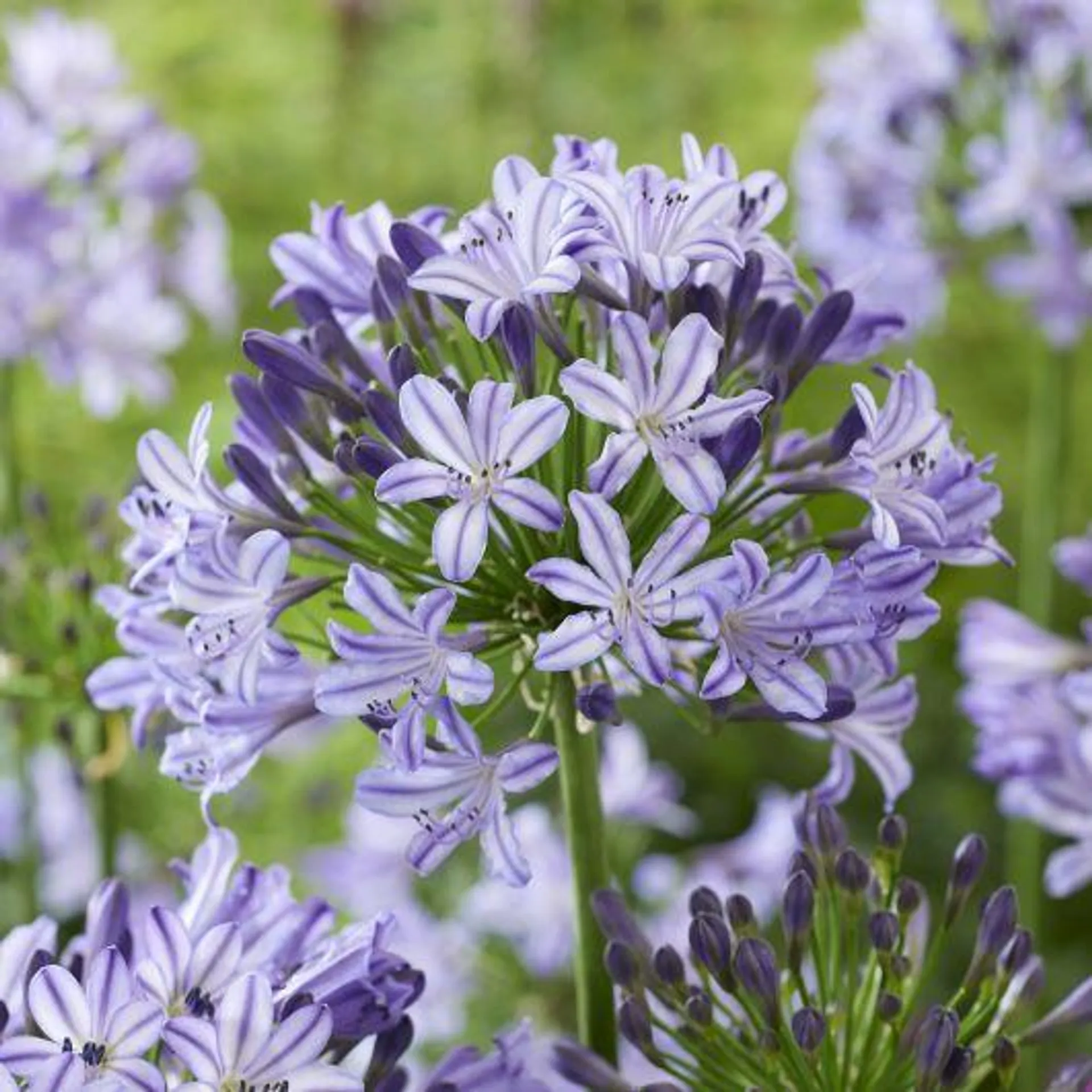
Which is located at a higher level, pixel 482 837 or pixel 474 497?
pixel 474 497

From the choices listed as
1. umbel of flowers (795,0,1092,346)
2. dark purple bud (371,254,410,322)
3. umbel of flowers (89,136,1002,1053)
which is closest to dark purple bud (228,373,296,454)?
umbel of flowers (89,136,1002,1053)

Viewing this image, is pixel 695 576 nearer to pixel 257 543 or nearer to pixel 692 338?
pixel 692 338

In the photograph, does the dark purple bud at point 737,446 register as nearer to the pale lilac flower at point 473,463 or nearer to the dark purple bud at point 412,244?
the pale lilac flower at point 473,463

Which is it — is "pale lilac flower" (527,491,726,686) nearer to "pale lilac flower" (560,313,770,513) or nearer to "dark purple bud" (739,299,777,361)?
"pale lilac flower" (560,313,770,513)

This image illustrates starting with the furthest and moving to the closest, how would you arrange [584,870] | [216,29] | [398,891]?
[216,29]
[398,891]
[584,870]

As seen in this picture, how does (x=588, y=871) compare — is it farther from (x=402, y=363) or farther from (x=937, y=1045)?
(x=402, y=363)

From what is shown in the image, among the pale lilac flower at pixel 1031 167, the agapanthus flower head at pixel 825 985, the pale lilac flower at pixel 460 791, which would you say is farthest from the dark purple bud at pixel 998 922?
the pale lilac flower at pixel 1031 167

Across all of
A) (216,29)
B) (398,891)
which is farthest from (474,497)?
(216,29)
